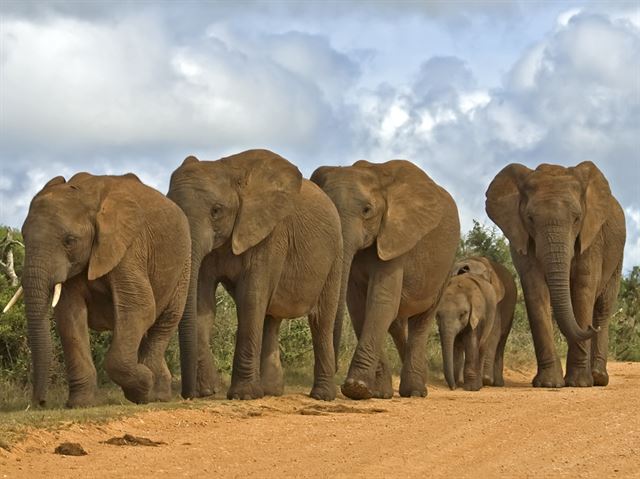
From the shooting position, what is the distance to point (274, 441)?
1110 centimetres

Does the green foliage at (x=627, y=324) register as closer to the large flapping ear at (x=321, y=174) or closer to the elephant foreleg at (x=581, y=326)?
the elephant foreleg at (x=581, y=326)

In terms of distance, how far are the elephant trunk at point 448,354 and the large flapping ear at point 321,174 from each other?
10.3 ft

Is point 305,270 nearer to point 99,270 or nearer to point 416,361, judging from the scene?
point 416,361

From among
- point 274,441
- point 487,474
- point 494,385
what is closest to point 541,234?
point 494,385

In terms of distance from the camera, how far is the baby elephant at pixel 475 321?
1912 centimetres

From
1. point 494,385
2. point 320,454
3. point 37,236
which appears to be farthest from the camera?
point 494,385

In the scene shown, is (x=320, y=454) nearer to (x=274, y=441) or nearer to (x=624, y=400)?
(x=274, y=441)

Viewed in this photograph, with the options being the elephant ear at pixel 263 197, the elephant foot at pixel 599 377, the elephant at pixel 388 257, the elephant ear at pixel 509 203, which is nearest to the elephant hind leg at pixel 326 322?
the elephant at pixel 388 257

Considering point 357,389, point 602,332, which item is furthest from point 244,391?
point 602,332

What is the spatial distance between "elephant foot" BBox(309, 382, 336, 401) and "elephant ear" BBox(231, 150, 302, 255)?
1.80m

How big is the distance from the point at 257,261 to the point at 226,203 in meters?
0.68

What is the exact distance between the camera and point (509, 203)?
20062mm

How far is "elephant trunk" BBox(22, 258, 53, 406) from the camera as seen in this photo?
12.8 m

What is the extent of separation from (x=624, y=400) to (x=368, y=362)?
2.73 m
